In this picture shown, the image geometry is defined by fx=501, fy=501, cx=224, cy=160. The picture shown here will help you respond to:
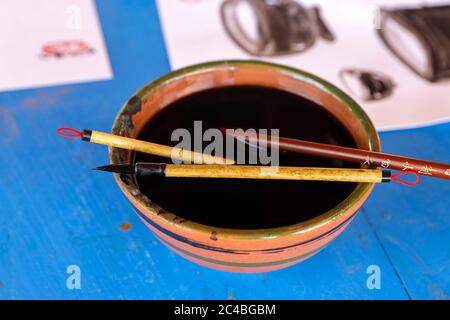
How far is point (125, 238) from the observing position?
1.98 feet

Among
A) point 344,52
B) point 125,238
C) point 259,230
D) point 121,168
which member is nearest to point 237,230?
point 259,230

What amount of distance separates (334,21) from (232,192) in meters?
0.52

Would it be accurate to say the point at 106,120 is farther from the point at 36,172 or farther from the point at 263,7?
the point at 263,7

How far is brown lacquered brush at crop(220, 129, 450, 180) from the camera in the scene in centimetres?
47

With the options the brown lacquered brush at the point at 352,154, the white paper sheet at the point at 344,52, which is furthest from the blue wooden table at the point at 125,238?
the brown lacquered brush at the point at 352,154

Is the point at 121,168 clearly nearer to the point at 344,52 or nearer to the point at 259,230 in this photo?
the point at 259,230

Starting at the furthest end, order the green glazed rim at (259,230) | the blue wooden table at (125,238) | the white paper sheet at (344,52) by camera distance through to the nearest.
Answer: the white paper sheet at (344,52)
the blue wooden table at (125,238)
the green glazed rim at (259,230)

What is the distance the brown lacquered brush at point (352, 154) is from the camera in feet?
1.53

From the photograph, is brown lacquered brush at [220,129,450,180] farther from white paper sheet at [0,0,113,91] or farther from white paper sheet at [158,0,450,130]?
white paper sheet at [0,0,113,91]

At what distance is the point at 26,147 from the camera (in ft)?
2.30

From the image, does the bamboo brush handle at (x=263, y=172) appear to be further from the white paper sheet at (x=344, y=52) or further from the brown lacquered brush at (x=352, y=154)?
the white paper sheet at (x=344, y=52)

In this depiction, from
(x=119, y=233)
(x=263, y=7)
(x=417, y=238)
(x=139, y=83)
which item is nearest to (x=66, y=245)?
(x=119, y=233)

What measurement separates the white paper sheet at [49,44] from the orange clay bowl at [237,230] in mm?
276

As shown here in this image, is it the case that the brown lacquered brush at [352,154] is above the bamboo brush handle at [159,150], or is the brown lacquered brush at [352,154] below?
below
